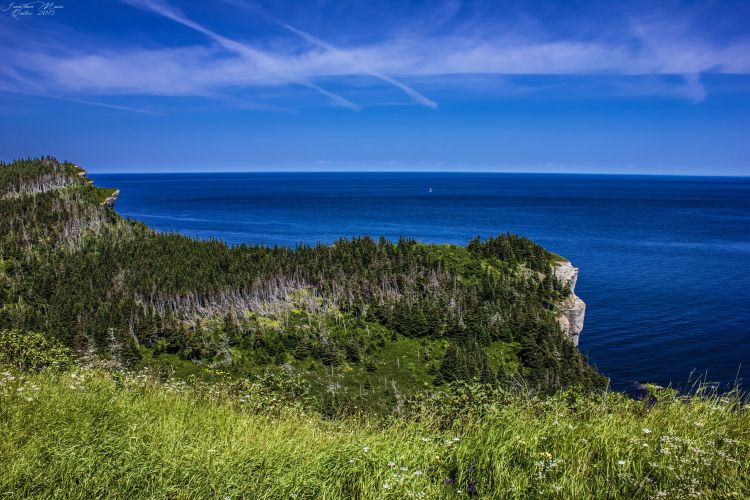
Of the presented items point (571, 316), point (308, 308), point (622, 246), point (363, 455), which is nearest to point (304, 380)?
point (308, 308)

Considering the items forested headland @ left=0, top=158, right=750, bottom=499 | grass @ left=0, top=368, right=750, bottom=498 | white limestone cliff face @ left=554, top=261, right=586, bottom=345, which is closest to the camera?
grass @ left=0, top=368, right=750, bottom=498

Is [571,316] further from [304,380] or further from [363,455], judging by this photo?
[363,455]

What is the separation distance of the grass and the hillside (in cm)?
1370

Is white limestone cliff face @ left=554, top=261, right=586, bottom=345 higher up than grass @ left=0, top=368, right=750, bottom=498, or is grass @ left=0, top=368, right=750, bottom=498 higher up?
grass @ left=0, top=368, right=750, bottom=498

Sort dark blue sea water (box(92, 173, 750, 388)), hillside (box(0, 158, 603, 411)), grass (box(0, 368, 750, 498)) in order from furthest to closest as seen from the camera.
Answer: dark blue sea water (box(92, 173, 750, 388)), hillside (box(0, 158, 603, 411)), grass (box(0, 368, 750, 498))

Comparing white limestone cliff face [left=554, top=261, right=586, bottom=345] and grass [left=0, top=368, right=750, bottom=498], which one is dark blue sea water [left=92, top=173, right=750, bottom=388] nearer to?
white limestone cliff face [left=554, top=261, right=586, bottom=345]

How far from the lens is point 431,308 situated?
3606cm

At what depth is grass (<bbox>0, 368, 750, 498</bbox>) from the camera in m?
7.06

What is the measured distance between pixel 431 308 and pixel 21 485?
30507mm

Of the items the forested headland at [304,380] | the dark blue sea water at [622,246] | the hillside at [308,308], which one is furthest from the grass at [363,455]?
the dark blue sea water at [622,246]

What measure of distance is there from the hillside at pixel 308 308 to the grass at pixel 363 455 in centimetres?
1370

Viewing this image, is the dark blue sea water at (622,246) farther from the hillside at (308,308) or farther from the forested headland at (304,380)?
the forested headland at (304,380)

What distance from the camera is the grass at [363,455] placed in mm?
7062

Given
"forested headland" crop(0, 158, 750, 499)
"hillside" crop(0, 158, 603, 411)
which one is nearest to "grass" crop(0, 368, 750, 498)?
"forested headland" crop(0, 158, 750, 499)
